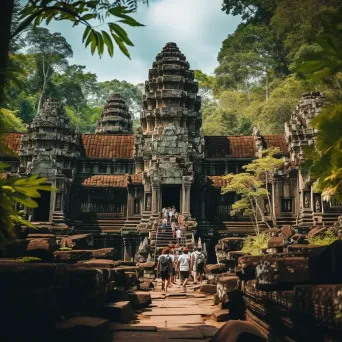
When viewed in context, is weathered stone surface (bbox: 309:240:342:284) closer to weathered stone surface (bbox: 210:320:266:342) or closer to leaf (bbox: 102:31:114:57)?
weathered stone surface (bbox: 210:320:266:342)

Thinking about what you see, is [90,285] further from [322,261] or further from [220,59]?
[220,59]

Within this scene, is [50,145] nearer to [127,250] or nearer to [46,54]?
[127,250]

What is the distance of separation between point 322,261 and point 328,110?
54.2 inches

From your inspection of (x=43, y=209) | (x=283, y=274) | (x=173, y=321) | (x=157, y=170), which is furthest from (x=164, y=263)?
(x=43, y=209)

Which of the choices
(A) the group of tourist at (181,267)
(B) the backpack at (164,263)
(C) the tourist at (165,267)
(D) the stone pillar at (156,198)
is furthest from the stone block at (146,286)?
(D) the stone pillar at (156,198)

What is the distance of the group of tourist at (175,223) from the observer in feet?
61.6

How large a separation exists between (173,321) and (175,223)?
14.2 metres

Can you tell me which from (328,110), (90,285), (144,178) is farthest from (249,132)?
(328,110)

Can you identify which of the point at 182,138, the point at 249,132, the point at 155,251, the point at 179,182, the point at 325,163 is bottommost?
the point at 155,251

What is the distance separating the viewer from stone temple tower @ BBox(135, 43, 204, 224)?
23078mm

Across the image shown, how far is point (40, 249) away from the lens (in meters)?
6.18

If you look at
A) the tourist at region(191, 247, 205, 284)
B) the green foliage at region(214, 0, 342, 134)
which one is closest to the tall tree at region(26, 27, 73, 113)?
the green foliage at region(214, 0, 342, 134)

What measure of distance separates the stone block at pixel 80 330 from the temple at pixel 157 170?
15.9m

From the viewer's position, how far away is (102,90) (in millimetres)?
70750
